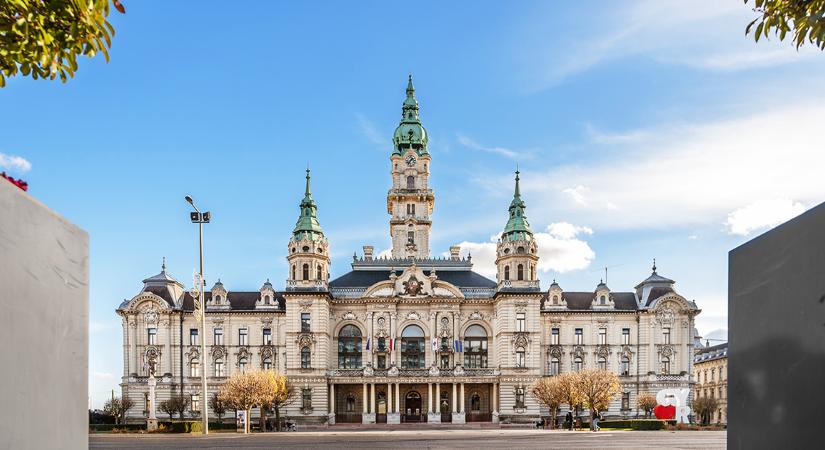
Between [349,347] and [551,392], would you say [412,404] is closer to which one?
[349,347]

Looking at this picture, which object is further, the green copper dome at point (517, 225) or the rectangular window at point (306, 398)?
the green copper dome at point (517, 225)

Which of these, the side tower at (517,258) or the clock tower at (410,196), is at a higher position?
the clock tower at (410,196)

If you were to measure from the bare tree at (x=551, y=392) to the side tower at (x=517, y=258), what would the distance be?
12653 millimetres

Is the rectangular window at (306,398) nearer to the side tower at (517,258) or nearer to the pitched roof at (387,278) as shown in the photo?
the pitched roof at (387,278)

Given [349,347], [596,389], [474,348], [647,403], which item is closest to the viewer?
[596,389]

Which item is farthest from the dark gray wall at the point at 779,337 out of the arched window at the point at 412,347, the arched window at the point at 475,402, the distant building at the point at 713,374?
the distant building at the point at 713,374

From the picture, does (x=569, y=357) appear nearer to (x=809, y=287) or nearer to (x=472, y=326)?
(x=472, y=326)

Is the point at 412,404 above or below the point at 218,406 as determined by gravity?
below

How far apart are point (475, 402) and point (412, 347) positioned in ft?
30.5

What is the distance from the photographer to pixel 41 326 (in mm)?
4312

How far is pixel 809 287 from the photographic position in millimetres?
4047

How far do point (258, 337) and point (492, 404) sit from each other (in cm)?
2720

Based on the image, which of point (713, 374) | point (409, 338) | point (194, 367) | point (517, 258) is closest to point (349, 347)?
point (409, 338)

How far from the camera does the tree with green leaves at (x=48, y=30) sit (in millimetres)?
5836
